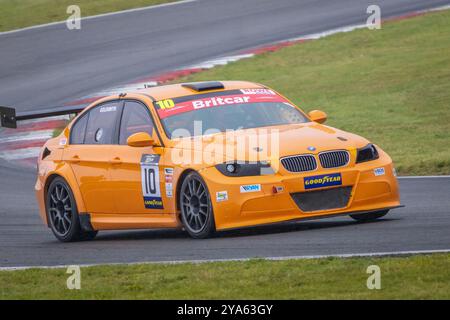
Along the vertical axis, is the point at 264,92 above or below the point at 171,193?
above

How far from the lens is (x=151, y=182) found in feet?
38.0

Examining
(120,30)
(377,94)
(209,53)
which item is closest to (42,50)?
(120,30)

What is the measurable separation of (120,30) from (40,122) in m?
7.73

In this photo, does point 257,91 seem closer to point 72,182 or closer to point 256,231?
point 256,231

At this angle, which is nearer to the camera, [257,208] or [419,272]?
[419,272]

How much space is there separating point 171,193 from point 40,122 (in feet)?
40.3

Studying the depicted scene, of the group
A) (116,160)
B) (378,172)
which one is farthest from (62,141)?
(378,172)

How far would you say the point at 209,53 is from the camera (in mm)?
27562

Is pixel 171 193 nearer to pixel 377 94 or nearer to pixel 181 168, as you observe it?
pixel 181 168

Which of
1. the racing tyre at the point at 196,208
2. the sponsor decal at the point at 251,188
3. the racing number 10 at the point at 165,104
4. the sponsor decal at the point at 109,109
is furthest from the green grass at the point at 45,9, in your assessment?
the sponsor decal at the point at 251,188

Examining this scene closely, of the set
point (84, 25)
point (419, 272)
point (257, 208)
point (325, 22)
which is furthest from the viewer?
point (84, 25)

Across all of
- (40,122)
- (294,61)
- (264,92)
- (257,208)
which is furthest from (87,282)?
(294,61)

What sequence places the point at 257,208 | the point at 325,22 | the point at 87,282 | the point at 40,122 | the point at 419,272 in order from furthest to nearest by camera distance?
1. the point at 325,22
2. the point at 40,122
3. the point at 257,208
4. the point at 87,282
5. the point at 419,272

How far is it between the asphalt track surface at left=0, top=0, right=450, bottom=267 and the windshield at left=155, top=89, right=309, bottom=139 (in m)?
1.06
